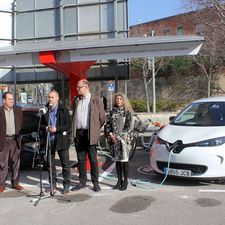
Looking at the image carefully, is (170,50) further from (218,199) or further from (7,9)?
(7,9)

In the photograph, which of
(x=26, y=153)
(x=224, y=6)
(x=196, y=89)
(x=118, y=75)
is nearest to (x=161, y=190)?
(x=26, y=153)

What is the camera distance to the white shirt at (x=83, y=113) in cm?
756

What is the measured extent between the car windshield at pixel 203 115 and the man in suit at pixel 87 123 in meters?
1.92

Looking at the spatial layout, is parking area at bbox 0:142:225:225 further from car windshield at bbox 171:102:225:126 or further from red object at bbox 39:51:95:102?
red object at bbox 39:51:95:102

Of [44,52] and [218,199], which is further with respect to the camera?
[44,52]

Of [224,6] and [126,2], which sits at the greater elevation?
[224,6]

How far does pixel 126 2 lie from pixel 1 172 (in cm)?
625

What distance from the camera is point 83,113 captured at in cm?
758

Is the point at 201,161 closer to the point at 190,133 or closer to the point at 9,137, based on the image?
the point at 190,133

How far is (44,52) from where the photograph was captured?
360 inches

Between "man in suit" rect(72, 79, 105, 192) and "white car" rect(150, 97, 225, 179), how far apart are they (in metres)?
1.18

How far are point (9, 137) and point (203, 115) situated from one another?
3640mm

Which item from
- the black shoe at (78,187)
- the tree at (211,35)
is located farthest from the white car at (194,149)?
the tree at (211,35)

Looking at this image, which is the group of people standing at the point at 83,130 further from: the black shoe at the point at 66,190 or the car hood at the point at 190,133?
the car hood at the point at 190,133
